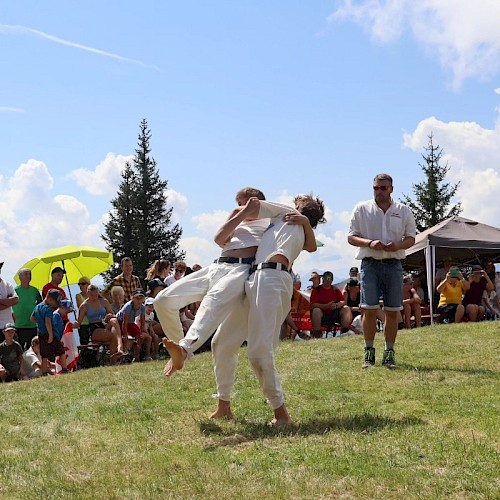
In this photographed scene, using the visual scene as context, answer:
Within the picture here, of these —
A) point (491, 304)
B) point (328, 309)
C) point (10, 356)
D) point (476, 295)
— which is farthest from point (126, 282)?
point (491, 304)

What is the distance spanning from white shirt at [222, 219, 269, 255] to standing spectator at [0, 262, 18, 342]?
709cm

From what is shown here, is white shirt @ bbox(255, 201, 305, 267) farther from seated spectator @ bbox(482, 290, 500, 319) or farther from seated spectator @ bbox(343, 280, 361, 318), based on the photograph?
seated spectator @ bbox(482, 290, 500, 319)

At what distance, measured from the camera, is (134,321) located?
45.6 ft

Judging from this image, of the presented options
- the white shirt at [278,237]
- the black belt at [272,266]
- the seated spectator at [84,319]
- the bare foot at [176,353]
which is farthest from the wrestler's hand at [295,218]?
the seated spectator at [84,319]

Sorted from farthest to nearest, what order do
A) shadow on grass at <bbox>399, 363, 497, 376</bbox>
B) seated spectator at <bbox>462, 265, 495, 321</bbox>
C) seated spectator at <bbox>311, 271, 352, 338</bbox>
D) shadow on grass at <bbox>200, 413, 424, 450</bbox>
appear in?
seated spectator at <bbox>462, 265, 495, 321</bbox> < seated spectator at <bbox>311, 271, 352, 338</bbox> < shadow on grass at <bbox>399, 363, 497, 376</bbox> < shadow on grass at <bbox>200, 413, 424, 450</bbox>

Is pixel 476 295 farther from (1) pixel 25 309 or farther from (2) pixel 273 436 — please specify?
(2) pixel 273 436

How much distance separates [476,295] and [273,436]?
40.6 ft

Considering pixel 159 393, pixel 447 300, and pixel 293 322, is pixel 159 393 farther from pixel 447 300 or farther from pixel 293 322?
pixel 447 300

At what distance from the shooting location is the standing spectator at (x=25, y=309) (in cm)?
1327

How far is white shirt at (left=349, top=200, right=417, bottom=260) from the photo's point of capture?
27.9 feet

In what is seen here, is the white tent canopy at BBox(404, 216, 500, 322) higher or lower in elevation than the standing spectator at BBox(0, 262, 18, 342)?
higher

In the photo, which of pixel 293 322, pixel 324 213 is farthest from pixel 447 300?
pixel 324 213

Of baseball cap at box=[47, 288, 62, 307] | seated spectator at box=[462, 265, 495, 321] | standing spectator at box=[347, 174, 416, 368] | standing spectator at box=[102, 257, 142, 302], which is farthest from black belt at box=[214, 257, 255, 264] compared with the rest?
seated spectator at box=[462, 265, 495, 321]

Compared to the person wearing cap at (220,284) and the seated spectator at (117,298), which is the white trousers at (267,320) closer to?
the person wearing cap at (220,284)
